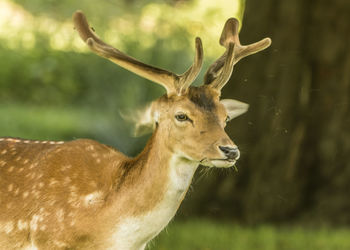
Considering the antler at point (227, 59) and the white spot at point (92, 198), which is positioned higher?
the antler at point (227, 59)

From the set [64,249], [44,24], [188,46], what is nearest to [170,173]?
[64,249]

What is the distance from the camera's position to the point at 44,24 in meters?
15.9

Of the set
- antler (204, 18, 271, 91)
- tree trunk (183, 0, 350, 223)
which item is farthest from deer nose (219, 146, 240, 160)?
tree trunk (183, 0, 350, 223)

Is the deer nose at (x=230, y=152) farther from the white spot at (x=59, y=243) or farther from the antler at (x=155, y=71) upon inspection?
the white spot at (x=59, y=243)

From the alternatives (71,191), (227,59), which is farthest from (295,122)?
(71,191)

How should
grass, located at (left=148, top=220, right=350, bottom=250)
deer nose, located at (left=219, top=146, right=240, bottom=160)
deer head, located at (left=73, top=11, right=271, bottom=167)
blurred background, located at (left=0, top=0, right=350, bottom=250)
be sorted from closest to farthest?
deer nose, located at (left=219, top=146, right=240, bottom=160), deer head, located at (left=73, top=11, right=271, bottom=167), grass, located at (left=148, top=220, right=350, bottom=250), blurred background, located at (left=0, top=0, right=350, bottom=250)

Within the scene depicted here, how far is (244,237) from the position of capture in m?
7.18

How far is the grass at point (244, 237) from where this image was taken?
694cm

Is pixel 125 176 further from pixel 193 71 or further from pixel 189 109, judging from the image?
pixel 193 71

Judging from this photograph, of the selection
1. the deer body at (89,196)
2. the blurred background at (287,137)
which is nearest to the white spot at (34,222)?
the deer body at (89,196)

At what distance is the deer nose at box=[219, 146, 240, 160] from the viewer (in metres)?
4.30

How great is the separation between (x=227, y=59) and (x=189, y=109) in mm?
371

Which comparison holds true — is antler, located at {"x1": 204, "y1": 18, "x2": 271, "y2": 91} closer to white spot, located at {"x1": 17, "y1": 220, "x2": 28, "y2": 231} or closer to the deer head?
Answer: the deer head

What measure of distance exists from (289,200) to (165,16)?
18.4 feet
